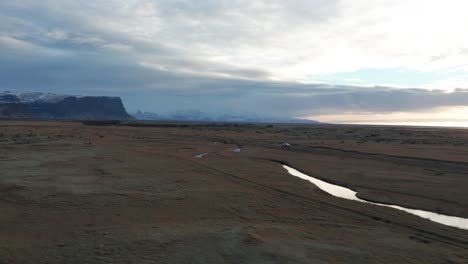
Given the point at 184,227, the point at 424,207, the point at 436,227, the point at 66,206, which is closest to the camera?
the point at 184,227

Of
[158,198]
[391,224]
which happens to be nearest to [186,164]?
[158,198]

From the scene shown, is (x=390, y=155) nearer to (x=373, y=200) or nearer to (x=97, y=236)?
(x=373, y=200)

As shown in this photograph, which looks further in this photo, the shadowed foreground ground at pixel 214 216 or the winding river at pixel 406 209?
the winding river at pixel 406 209

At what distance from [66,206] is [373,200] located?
12.9m

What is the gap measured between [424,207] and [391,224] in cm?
353

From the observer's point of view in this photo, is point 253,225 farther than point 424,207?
No

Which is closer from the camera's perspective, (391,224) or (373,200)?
(391,224)

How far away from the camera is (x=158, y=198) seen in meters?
14.5

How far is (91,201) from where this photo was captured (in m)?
13.5

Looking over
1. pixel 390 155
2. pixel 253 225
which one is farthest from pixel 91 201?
pixel 390 155

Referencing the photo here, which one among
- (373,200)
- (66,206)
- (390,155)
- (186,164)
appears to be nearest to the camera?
(66,206)

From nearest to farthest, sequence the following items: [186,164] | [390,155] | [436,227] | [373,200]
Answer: [436,227] → [373,200] → [186,164] → [390,155]

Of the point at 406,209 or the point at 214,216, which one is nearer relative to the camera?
the point at 214,216

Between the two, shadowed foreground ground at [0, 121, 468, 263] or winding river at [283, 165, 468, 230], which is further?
winding river at [283, 165, 468, 230]
